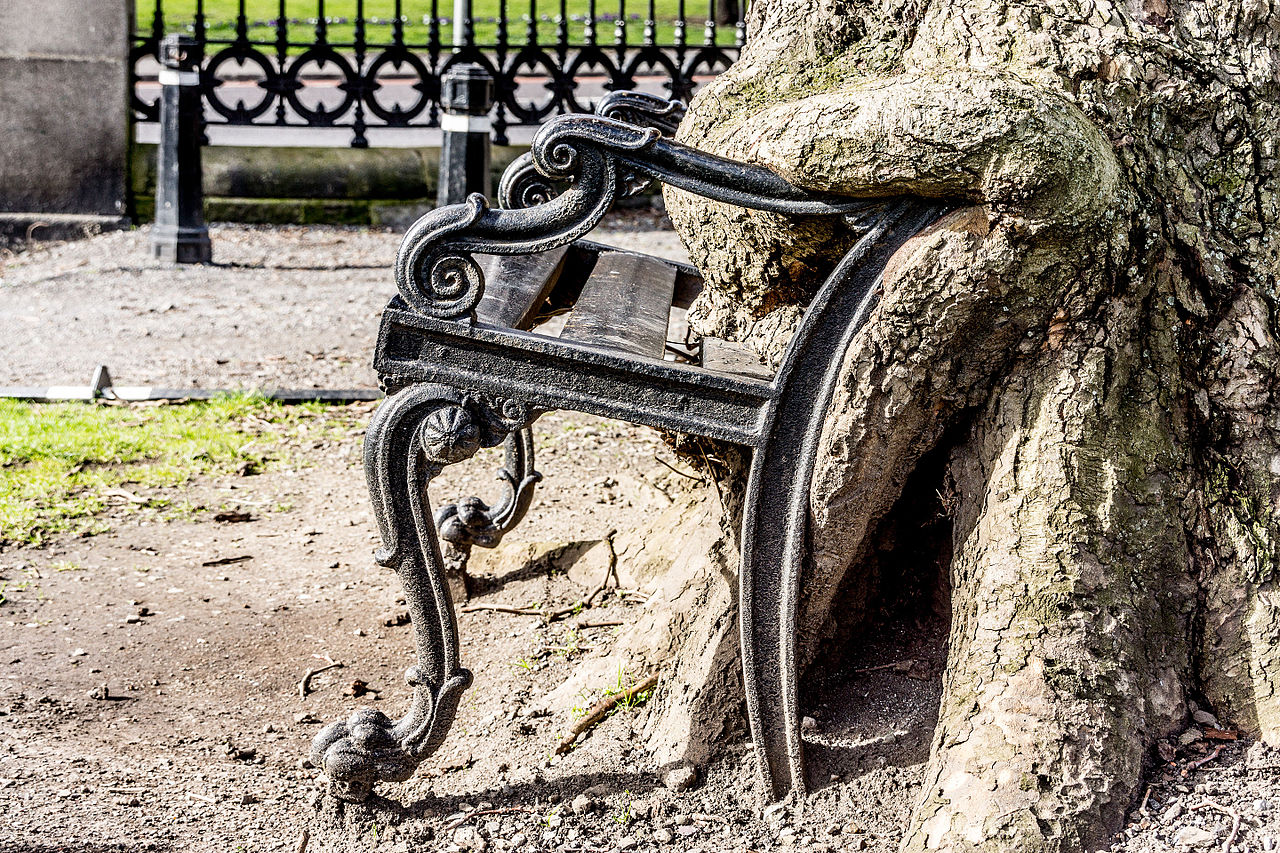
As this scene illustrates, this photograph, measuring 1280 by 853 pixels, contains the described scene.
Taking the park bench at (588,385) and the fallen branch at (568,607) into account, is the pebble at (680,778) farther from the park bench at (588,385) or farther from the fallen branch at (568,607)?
the fallen branch at (568,607)

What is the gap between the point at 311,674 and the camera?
11.0 ft

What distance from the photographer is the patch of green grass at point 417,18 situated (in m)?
18.1

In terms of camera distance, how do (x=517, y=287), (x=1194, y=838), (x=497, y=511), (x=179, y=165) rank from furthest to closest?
1. (x=179, y=165)
2. (x=497, y=511)
3. (x=517, y=287)
4. (x=1194, y=838)

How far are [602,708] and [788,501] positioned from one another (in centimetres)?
75

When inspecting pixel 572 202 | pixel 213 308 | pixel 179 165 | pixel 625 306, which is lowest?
pixel 213 308

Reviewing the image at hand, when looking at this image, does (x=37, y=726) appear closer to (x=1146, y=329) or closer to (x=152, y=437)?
(x=152, y=437)

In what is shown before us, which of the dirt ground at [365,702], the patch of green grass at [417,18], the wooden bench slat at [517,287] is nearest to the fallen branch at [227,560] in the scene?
the dirt ground at [365,702]

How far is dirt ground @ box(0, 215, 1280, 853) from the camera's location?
252 centimetres

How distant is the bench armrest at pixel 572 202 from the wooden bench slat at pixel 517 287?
46 cm

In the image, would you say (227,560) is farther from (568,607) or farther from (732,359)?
(732,359)

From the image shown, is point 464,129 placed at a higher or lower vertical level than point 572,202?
higher

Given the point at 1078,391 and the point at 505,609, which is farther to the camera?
the point at 505,609

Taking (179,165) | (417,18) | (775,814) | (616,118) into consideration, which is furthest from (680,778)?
(417,18)

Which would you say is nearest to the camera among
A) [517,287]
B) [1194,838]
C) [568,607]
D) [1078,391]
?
[1194,838]
